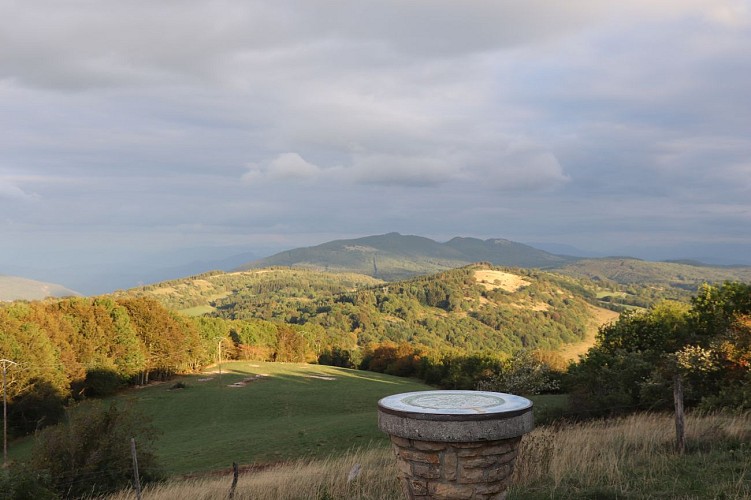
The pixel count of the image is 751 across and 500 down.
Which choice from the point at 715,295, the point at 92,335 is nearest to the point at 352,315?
the point at 92,335

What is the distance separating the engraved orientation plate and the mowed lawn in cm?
1122

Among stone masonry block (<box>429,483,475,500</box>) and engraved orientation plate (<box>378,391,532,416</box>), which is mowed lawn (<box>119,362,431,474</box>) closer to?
engraved orientation plate (<box>378,391,532,416</box>)

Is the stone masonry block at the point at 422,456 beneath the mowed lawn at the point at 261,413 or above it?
above

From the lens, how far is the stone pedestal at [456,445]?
5.54 meters

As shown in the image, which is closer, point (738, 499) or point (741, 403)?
point (738, 499)

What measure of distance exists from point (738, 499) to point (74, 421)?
1647 centimetres

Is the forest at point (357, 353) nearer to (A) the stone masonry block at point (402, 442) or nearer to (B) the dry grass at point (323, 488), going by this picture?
(B) the dry grass at point (323, 488)

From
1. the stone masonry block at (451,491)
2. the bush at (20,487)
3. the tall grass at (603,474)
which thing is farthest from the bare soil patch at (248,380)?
the stone masonry block at (451,491)

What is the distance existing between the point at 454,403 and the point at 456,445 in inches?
28.3

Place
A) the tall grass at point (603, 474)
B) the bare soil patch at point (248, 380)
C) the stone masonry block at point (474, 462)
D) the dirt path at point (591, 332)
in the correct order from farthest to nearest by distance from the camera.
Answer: the dirt path at point (591, 332) → the bare soil patch at point (248, 380) → the tall grass at point (603, 474) → the stone masonry block at point (474, 462)

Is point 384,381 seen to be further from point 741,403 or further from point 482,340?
point 482,340

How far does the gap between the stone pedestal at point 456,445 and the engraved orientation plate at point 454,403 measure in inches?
0.5

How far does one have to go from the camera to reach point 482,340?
152375 mm

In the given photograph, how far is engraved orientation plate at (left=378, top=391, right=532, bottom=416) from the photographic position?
18.9 feet
